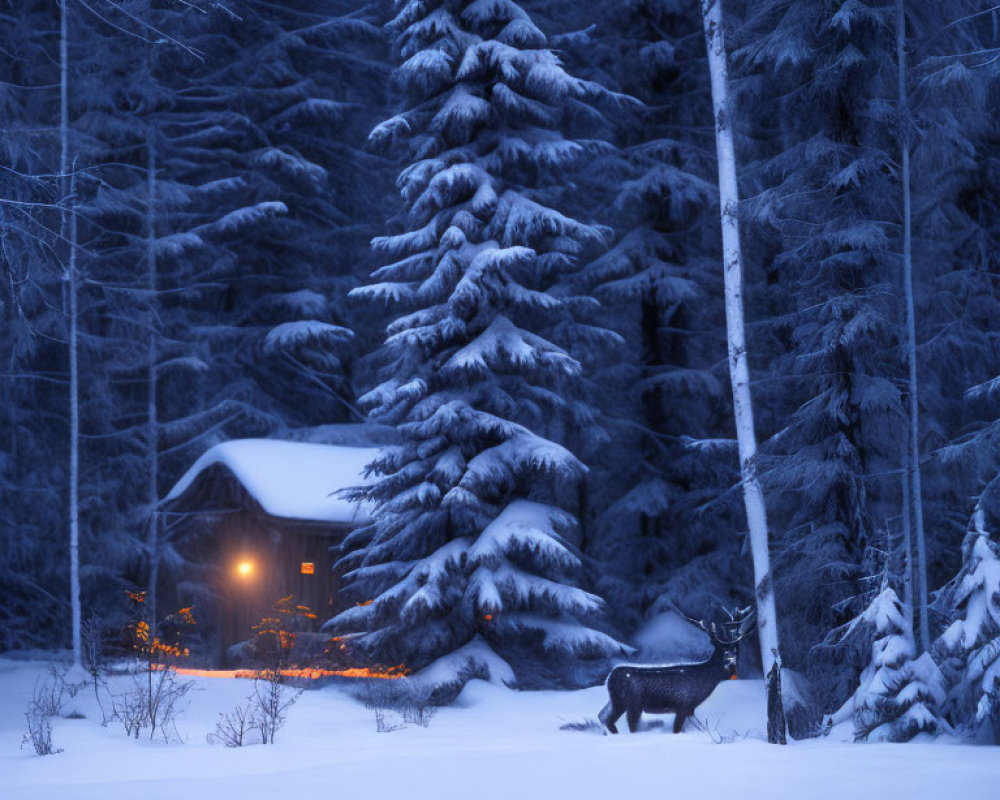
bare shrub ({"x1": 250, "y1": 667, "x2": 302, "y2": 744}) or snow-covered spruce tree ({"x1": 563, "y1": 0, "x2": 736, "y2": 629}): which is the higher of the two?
snow-covered spruce tree ({"x1": 563, "y1": 0, "x2": 736, "y2": 629})

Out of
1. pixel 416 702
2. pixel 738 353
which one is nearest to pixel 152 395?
pixel 416 702

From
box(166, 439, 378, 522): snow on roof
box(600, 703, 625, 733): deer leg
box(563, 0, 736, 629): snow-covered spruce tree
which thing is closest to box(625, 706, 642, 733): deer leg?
box(600, 703, 625, 733): deer leg

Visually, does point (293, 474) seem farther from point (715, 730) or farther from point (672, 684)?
point (672, 684)

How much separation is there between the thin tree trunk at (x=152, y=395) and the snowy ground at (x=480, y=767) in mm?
11781

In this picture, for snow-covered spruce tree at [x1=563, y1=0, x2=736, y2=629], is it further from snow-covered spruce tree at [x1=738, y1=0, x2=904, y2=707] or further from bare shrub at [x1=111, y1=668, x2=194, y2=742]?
bare shrub at [x1=111, y1=668, x2=194, y2=742]

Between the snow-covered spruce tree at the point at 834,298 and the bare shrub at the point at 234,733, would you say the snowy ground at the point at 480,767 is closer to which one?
the bare shrub at the point at 234,733

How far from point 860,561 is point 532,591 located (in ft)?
15.6

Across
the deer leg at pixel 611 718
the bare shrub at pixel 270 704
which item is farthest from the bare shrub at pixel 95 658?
the deer leg at pixel 611 718

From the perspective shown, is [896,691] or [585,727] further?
[585,727]

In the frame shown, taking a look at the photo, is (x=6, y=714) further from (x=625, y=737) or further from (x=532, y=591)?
(x=625, y=737)

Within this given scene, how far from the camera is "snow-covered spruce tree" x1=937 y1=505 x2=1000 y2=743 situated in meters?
9.48

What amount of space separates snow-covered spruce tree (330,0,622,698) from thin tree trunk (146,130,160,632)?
7.17m

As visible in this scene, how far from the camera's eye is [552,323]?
2278 centimetres

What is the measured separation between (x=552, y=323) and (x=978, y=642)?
45.0ft
